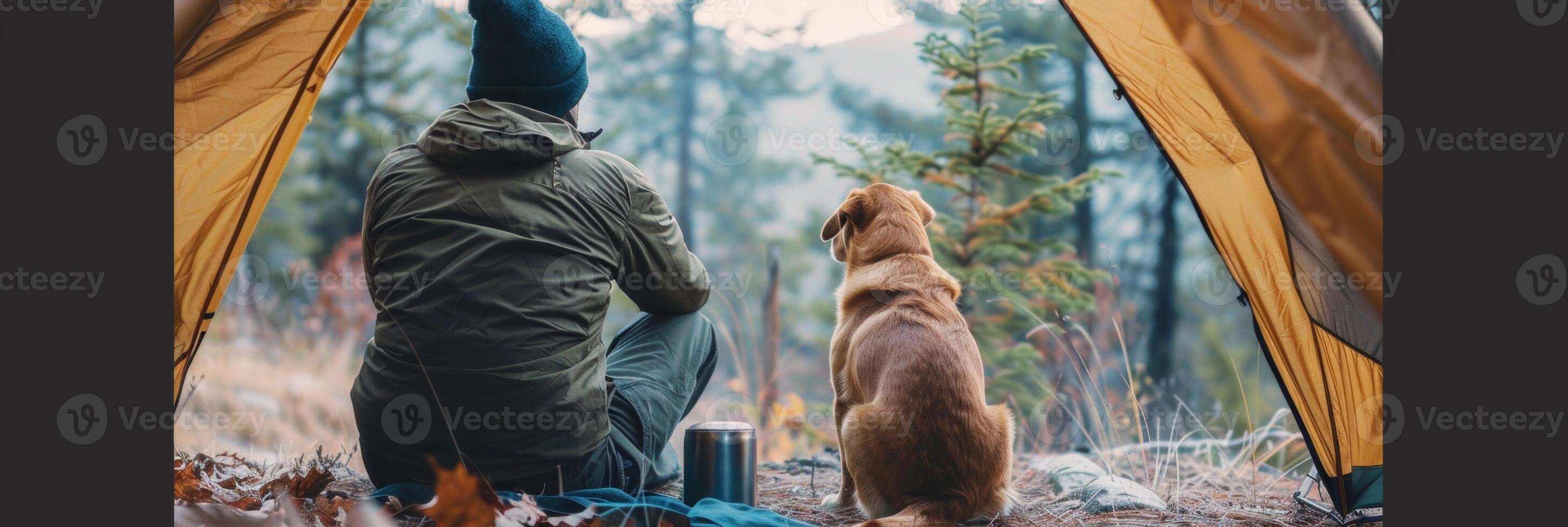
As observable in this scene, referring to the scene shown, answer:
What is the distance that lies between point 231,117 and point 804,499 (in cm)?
268

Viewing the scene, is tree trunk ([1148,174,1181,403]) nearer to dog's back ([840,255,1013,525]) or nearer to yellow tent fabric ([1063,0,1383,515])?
yellow tent fabric ([1063,0,1383,515])

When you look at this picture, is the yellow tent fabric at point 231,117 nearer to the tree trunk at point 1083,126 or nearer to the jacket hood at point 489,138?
the jacket hood at point 489,138

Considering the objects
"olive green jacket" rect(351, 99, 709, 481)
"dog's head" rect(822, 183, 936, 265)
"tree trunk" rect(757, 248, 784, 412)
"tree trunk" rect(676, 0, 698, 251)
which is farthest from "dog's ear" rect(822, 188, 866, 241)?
"tree trunk" rect(676, 0, 698, 251)

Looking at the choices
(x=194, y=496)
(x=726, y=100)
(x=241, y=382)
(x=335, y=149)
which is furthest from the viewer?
(x=726, y=100)

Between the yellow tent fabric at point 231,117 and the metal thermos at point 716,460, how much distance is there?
5.73 ft

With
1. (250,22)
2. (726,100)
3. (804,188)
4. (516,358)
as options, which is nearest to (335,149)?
(726,100)

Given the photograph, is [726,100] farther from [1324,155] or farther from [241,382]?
[1324,155]

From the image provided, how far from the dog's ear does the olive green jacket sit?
3.50ft

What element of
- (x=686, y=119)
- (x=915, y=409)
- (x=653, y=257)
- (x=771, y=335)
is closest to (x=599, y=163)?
(x=653, y=257)

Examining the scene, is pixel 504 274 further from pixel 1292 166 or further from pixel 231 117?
pixel 1292 166

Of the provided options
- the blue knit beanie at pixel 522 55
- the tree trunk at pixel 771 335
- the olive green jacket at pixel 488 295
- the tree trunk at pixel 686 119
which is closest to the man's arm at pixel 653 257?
the olive green jacket at pixel 488 295

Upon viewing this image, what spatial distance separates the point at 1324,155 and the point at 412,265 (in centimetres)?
288

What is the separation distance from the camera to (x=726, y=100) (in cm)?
1404

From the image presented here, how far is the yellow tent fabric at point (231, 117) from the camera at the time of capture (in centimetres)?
295
